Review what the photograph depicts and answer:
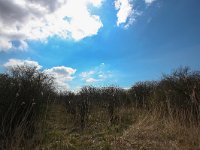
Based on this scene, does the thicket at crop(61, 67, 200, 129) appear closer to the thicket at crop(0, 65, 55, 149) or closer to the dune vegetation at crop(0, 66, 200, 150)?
the dune vegetation at crop(0, 66, 200, 150)

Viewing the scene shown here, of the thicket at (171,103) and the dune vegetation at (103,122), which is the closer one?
the dune vegetation at (103,122)

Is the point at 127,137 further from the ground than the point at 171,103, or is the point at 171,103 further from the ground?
the point at 171,103

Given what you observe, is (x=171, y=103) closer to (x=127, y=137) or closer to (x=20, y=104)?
(x=127, y=137)

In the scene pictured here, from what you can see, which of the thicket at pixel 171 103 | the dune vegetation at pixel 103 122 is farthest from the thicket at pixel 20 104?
the thicket at pixel 171 103

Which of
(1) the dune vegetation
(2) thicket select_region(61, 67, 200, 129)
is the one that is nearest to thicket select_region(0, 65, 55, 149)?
(1) the dune vegetation

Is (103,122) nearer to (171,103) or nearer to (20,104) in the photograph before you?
(171,103)

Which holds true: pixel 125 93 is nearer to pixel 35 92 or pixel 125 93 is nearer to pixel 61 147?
pixel 35 92

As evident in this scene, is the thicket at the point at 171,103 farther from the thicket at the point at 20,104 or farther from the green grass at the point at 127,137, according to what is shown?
the thicket at the point at 20,104

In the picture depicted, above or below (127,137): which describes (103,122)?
above

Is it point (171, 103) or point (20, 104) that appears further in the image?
point (171, 103)

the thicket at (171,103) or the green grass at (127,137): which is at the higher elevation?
the thicket at (171,103)

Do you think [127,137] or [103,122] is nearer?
[127,137]

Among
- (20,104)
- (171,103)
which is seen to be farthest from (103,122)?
(20,104)

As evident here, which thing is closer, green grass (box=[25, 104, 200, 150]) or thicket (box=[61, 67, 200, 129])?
green grass (box=[25, 104, 200, 150])
